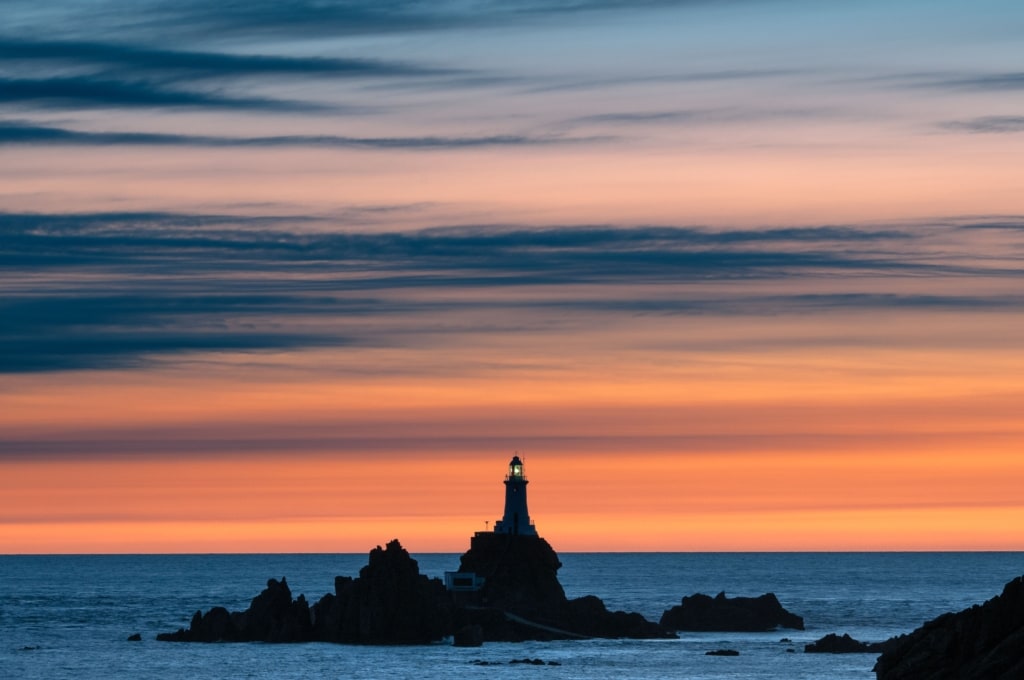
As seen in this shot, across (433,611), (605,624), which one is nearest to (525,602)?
(605,624)

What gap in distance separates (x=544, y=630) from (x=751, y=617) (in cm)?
2942

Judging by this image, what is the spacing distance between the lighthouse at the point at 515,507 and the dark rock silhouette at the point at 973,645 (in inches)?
4780

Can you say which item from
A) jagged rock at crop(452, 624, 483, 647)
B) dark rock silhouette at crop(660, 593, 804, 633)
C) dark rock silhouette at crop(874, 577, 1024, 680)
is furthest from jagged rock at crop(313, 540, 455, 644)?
dark rock silhouette at crop(874, 577, 1024, 680)

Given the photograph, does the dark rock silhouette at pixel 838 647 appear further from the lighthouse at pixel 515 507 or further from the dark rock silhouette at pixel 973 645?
the dark rock silhouette at pixel 973 645

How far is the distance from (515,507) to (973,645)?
127 m

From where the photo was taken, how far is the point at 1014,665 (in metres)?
46.5

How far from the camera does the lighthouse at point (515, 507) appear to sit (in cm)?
17462

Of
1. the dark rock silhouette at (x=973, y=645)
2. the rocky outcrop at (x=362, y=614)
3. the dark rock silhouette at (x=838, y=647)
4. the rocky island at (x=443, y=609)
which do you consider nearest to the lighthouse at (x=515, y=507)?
the rocky island at (x=443, y=609)

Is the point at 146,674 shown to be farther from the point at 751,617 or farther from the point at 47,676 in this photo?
the point at 751,617

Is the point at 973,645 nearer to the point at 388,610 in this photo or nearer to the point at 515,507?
the point at 388,610

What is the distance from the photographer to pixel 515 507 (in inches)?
6909

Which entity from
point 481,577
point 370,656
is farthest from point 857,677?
point 481,577

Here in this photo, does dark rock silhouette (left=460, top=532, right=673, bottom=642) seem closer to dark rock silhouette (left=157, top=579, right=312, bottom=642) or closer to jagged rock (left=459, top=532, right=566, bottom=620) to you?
jagged rock (left=459, top=532, right=566, bottom=620)

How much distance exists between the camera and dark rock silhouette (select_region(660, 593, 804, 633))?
18312 cm
